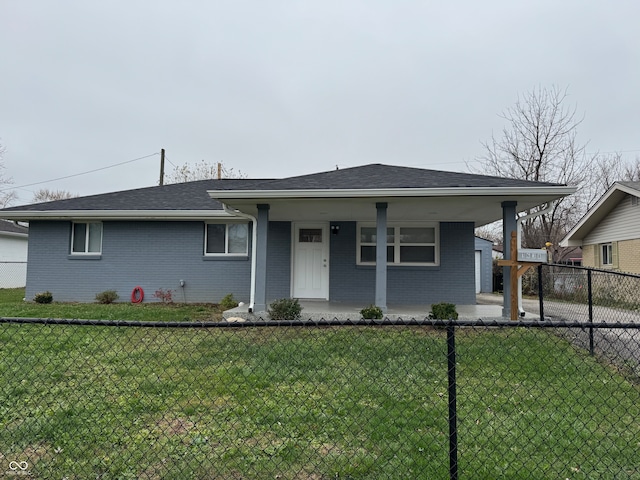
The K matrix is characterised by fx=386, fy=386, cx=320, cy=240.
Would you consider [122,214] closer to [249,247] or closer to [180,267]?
[180,267]

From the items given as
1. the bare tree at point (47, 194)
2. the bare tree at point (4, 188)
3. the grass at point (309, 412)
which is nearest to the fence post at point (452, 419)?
the grass at point (309, 412)

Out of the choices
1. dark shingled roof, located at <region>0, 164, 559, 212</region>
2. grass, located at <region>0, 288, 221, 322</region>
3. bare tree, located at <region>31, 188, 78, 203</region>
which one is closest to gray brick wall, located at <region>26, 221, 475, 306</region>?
dark shingled roof, located at <region>0, 164, 559, 212</region>

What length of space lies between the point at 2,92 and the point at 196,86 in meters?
9.60

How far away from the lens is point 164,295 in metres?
10.6

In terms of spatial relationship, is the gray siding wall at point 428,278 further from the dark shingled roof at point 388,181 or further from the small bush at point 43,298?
the small bush at point 43,298

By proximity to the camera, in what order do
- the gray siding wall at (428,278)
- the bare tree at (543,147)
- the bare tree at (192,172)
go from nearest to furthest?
the gray siding wall at (428,278) < the bare tree at (543,147) < the bare tree at (192,172)

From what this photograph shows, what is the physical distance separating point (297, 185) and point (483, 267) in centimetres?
1433

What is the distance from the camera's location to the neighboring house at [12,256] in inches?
716

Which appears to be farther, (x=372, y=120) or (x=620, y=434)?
(x=372, y=120)

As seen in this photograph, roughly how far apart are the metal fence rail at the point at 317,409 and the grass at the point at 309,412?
0.01 meters

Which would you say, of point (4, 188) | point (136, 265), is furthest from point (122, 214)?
point (4, 188)

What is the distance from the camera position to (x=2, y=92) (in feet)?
60.5

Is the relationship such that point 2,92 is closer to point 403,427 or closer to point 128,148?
point 128,148

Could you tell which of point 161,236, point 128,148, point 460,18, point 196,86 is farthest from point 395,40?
point 128,148
